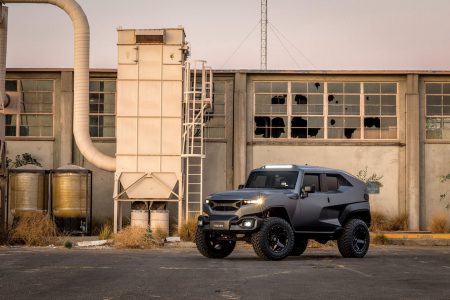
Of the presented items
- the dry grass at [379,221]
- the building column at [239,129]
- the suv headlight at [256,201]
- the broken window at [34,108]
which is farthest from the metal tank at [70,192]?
the suv headlight at [256,201]

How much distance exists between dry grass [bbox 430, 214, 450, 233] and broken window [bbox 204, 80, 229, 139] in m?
9.07

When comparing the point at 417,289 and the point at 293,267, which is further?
the point at 293,267

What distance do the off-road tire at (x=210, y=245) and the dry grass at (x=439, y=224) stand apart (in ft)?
52.3

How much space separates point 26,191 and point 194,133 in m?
6.67

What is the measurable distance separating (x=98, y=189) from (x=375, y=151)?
11.5 meters

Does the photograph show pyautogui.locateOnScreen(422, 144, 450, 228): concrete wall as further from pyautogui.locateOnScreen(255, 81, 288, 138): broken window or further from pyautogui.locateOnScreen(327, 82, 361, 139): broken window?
pyautogui.locateOnScreen(255, 81, 288, 138): broken window

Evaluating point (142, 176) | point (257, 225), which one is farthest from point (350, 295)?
point (142, 176)

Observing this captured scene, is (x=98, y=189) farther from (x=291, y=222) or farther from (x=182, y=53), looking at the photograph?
(x=291, y=222)

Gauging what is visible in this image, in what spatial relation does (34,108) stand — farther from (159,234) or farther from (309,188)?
(309,188)

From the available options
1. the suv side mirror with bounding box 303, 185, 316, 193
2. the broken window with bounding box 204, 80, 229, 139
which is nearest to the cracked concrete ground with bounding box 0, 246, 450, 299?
the suv side mirror with bounding box 303, 185, 316, 193

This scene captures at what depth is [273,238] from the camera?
1916 centimetres

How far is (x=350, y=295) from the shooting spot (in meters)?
11.9

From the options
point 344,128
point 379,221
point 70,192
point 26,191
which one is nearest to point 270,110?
point 344,128

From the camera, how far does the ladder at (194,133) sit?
3225cm
